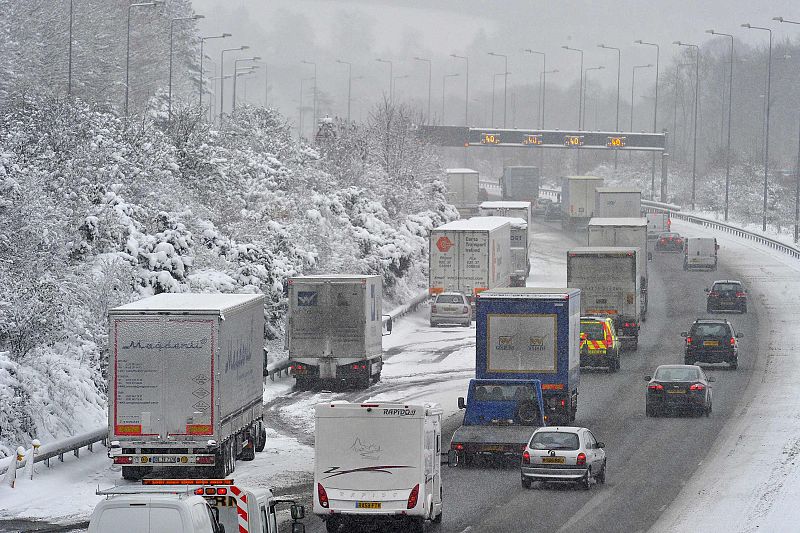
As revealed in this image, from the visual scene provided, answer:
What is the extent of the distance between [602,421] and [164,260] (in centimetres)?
1357

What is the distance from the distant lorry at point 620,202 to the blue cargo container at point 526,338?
57.1 meters

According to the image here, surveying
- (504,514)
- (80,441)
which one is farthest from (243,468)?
(504,514)

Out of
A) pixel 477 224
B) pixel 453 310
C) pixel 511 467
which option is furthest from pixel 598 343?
pixel 477 224

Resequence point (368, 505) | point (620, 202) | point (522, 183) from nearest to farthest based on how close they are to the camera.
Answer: point (368, 505), point (620, 202), point (522, 183)

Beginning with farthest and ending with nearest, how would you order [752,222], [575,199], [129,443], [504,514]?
[752,222]
[575,199]
[129,443]
[504,514]

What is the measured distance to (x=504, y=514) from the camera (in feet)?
82.3

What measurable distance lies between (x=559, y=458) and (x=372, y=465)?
662 cm

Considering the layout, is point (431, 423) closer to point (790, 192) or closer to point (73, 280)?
point (73, 280)

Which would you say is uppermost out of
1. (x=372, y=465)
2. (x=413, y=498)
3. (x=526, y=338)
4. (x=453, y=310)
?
(x=526, y=338)

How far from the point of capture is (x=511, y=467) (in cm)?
3080

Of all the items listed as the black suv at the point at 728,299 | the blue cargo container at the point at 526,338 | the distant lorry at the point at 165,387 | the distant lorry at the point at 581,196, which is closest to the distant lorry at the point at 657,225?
the distant lorry at the point at 581,196

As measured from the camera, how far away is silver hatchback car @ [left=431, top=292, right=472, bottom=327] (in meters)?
60.2

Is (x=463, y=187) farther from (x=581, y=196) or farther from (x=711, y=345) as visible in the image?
(x=711, y=345)

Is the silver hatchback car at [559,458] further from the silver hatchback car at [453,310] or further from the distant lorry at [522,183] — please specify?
the distant lorry at [522,183]
